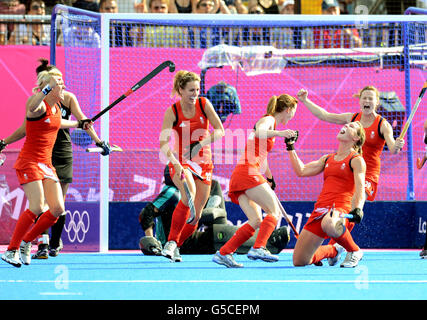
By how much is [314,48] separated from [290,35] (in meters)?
0.41

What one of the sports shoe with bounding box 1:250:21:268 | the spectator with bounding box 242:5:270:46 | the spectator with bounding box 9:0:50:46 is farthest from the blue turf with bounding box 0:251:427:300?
the spectator with bounding box 9:0:50:46

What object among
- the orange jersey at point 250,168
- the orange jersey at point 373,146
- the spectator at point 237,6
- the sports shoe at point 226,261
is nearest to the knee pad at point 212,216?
the orange jersey at point 250,168

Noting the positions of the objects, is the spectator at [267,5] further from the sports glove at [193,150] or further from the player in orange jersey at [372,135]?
the sports glove at [193,150]

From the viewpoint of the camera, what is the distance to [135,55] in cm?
1080

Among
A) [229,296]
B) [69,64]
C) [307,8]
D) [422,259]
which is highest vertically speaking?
[307,8]

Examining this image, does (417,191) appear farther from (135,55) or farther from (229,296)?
(229,296)

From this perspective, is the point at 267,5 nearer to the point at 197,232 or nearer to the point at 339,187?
the point at 197,232

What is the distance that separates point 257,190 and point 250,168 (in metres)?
0.22

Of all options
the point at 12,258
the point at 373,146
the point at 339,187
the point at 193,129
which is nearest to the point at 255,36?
the point at 373,146

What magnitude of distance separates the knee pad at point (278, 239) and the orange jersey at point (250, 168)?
1287 millimetres

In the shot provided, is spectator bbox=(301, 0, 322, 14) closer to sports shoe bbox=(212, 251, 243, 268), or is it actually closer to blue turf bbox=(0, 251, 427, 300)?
blue turf bbox=(0, 251, 427, 300)

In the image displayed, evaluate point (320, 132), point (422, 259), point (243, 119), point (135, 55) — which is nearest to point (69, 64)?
point (135, 55)

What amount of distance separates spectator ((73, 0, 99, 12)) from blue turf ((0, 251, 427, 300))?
5584mm
